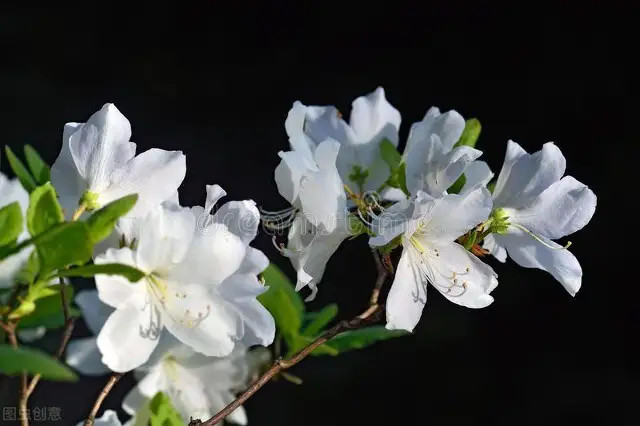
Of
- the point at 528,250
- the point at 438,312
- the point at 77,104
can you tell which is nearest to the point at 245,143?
the point at 77,104

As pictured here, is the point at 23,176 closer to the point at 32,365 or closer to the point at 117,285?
the point at 117,285

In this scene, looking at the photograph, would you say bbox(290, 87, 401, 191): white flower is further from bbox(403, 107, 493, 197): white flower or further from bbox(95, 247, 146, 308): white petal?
bbox(95, 247, 146, 308): white petal

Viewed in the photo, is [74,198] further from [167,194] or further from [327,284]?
[327,284]

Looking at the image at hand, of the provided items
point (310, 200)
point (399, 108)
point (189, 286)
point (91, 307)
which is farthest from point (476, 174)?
point (399, 108)

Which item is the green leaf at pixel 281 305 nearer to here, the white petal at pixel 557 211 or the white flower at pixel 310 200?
the white flower at pixel 310 200

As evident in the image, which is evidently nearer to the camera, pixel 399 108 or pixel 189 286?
pixel 189 286

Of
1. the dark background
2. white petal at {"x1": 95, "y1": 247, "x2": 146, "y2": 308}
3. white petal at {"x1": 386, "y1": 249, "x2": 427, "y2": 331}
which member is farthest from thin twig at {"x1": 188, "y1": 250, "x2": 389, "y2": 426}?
the dark background

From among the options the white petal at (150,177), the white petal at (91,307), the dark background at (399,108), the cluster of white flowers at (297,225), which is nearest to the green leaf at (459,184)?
the cluster of white flowers at (297,225)
